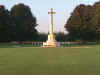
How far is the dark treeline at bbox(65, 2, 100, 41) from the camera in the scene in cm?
4581

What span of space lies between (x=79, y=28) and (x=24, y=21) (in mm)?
14164

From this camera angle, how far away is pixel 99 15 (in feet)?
144

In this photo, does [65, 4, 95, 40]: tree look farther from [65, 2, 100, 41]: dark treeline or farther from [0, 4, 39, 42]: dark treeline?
[0, 4, 39, 42]: dark treeline

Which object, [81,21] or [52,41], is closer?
[52,41]

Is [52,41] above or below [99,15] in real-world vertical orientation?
below

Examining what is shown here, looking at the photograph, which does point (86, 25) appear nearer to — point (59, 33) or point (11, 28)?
point (59, 33)

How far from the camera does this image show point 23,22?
4966cm

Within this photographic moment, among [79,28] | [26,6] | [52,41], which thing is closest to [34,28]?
A: [26,6]

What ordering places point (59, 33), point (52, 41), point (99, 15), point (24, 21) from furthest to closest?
1. point (59, 33)
2. point (24, 21)
3. point (99, 15)
4. point (52, 41)

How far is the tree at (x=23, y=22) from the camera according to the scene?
4797 cm

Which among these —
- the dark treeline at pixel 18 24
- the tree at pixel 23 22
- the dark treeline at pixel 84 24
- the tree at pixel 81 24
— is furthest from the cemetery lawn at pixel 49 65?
the tree at pixel 23 22

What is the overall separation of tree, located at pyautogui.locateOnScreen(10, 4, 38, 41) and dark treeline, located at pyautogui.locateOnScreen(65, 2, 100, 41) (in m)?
9.03

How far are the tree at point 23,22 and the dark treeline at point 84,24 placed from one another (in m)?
9.03

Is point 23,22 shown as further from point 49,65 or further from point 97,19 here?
point 49,65
